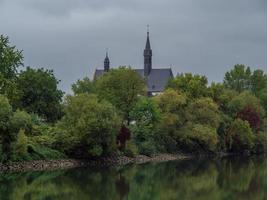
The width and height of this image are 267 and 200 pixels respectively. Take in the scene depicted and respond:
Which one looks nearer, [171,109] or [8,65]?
[8,65]

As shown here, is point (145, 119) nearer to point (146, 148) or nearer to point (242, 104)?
point (146, 148)

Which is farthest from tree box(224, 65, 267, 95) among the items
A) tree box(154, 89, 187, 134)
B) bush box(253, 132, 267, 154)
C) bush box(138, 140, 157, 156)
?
bush box(138, 140, 157, 156)

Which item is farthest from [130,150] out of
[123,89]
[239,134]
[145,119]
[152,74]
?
[152,74]

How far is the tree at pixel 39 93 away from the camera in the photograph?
67.1 metres

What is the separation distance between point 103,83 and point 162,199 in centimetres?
4558

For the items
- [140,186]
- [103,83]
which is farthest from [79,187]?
[103,83]

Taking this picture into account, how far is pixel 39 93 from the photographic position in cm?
6731

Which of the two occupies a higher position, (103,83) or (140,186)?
(103,83)

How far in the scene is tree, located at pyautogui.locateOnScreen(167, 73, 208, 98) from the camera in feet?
267

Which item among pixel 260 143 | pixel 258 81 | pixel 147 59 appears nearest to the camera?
pixel 260 143

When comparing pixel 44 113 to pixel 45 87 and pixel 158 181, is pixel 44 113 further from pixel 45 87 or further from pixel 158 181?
pixel 158 181

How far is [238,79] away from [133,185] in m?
76.4

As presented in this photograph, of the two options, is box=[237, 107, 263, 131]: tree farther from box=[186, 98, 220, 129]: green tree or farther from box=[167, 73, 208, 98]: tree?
box=[186, 98, 220, 129]: green tree

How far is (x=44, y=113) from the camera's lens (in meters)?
69.5
